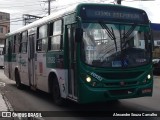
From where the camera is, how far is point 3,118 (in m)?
9.28

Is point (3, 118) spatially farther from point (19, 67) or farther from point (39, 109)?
point (19, 67)

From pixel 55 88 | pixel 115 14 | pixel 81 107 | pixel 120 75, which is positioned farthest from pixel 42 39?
pixel 120 75

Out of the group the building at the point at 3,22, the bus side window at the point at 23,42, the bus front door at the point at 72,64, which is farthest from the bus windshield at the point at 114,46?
the building at the point at 3,22

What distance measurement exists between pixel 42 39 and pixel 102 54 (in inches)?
159

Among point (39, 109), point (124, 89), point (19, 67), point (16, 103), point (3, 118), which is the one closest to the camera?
point (3, 118)

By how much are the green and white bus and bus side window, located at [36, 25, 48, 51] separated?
133cm

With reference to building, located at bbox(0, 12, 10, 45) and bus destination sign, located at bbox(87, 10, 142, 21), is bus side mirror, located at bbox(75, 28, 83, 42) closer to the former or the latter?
bus destination sign, located at bbox(87, 10, 142, 21)

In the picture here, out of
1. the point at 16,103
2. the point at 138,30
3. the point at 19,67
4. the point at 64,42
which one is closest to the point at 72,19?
the point at 64,42

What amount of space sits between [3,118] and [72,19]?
3339 millimetres

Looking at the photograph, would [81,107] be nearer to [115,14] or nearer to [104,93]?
[104,93]

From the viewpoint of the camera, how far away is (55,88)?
12031 mm

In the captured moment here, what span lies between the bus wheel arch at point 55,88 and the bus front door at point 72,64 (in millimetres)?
1220

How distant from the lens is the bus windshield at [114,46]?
9.91 meters

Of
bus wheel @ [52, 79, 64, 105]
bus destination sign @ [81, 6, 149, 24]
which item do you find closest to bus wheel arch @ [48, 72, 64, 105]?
bus wheel @ [52, 79, 64, 105]
